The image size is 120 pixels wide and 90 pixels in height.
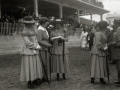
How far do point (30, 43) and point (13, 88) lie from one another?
3.90ft

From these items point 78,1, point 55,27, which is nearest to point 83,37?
point 78,1

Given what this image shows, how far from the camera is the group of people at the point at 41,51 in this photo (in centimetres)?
502

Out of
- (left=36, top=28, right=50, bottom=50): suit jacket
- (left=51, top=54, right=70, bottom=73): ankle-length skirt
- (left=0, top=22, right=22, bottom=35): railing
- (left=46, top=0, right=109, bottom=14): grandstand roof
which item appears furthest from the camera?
(left=46, top=0, right=109, bottom=14): grandstand roof

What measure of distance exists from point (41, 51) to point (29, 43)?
0.60m

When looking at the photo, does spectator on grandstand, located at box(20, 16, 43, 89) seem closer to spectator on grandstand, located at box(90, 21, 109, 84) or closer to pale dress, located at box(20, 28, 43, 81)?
pale dress, located at box(20, 28, 43, 81)

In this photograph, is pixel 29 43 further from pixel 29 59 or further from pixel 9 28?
Result: pixel 9 28

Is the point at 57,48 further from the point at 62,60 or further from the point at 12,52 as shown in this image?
the point at 12,52

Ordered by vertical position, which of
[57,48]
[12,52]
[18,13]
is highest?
[18,13]

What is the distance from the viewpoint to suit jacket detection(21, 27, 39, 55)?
5.00 m

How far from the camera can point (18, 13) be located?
57.2 feet

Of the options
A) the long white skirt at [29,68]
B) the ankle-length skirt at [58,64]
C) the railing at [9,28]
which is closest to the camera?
the long white skirt at [29,68]

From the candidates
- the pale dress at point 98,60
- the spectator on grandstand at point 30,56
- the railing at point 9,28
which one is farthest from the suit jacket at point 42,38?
the railing at point 9,28

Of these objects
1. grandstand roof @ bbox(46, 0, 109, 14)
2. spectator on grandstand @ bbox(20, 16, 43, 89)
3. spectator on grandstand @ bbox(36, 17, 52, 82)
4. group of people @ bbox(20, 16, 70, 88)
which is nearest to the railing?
grandstand roof @ bbox(46, 0, 109, 14)

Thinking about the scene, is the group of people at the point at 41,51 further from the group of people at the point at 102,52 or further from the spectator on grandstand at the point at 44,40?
the group of people at the point at 102,52
